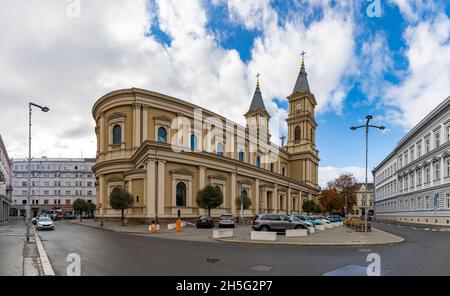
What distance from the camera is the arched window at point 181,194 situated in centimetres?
4003

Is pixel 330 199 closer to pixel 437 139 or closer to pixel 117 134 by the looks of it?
pixel 437 139

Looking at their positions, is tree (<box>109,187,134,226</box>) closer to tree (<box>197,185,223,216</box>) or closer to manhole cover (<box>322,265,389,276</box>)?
tree (<box>197,185,223,216</box>)

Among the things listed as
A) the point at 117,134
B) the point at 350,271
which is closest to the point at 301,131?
the point at 117,134

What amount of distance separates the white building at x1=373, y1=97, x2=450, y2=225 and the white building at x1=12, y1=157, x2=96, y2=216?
81242 mm

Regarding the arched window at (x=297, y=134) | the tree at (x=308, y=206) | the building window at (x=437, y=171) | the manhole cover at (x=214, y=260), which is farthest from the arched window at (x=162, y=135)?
the arched window at (x=297, y=134)

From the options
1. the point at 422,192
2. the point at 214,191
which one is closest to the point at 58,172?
the point at 214,191

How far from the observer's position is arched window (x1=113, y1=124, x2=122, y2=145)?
158 ft

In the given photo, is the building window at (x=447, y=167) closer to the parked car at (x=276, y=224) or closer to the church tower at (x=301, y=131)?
the parked car at (x=276, y=224)

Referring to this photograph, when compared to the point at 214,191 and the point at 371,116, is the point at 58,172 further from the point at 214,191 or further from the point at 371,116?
the point at 371,116

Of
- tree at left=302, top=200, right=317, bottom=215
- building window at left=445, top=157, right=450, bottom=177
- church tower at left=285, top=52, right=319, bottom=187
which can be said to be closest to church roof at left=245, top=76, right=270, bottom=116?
church tower at left=285, top=52, right=319, bottom=187

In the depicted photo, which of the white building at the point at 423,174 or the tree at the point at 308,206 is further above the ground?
the white building at the point at 423,174

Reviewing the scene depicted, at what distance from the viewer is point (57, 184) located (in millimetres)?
105875

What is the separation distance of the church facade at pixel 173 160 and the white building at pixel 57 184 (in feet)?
188

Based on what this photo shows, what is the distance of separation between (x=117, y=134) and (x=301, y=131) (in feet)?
156
